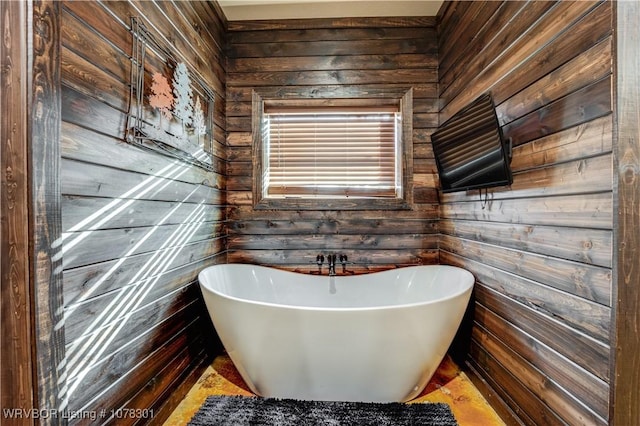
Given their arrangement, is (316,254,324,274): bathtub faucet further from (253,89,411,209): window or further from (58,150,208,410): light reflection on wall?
(58,150,208,410): light reflection on wall

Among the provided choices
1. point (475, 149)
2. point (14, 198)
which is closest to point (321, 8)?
point (475, 149)

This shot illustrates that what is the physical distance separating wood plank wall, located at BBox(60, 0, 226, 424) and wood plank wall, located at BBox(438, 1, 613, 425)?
1.75 meters

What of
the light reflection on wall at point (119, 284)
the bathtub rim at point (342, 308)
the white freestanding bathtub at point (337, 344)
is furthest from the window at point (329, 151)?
the white freestanding bathtub at point (337, 344)

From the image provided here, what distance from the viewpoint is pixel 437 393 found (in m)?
1.68

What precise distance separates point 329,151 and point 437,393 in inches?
73.5

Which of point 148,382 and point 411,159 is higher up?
point 411,159

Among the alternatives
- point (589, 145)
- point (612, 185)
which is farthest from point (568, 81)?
point (612, 185)

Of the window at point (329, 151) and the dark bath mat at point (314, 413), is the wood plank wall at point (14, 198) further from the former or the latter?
the window at point (329, 151)

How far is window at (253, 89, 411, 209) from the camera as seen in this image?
2424 millimetres

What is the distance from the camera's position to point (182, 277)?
1.70 metres

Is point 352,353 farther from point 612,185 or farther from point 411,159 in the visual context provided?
point 411,159

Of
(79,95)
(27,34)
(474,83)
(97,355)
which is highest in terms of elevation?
(474,83)

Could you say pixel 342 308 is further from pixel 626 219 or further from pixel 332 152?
pixel 332 152

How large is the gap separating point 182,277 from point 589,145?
200 centimetres
